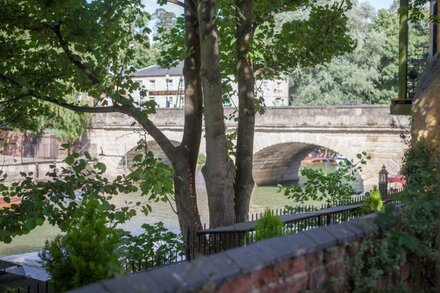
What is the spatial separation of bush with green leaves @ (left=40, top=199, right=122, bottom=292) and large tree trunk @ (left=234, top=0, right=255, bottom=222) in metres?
5.20

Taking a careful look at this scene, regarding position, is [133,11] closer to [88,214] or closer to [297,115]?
[88,214]

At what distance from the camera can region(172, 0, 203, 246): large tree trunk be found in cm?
952

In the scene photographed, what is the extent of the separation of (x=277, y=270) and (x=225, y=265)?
0.49m

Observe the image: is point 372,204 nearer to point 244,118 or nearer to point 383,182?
point 244,118

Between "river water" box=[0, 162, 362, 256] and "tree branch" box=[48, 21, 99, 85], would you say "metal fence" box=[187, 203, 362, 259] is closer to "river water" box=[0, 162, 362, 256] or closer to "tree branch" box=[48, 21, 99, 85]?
"tree branch" box=[48, 21, 99, 85]

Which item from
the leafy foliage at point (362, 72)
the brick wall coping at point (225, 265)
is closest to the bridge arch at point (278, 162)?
the leafy foliage at point (362, 72)

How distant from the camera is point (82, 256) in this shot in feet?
18.0

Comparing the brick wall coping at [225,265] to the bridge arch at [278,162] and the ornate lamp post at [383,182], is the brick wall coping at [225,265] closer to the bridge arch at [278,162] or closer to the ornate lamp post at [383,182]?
the ornate lamp post at [383,182]

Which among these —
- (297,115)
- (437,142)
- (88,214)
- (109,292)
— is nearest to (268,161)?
(297,115)

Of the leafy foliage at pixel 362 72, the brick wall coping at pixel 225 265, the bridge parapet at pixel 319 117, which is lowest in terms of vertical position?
the brick wall coping at pixel 225 265

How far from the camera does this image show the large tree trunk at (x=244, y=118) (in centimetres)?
1074

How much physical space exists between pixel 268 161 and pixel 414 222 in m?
34.0

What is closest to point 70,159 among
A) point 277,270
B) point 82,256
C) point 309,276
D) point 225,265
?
point 82,256

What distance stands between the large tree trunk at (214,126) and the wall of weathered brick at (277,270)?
4.14 meters
